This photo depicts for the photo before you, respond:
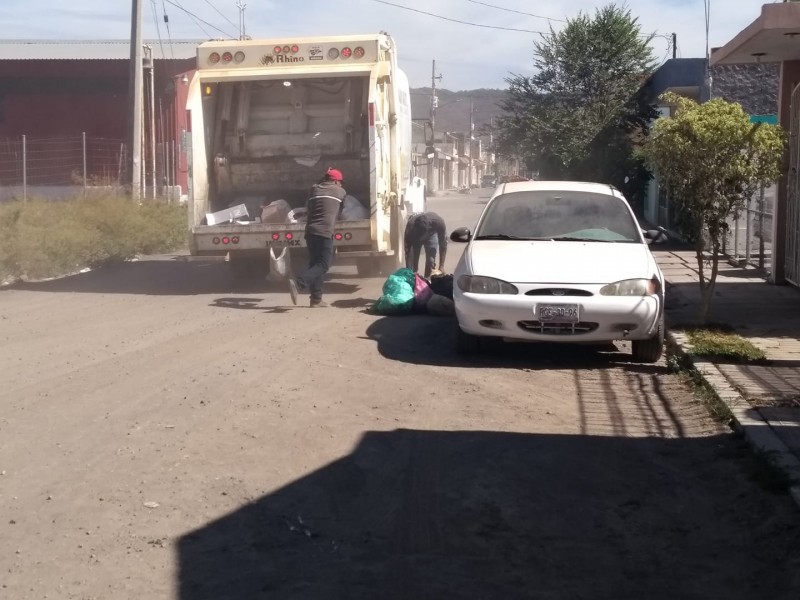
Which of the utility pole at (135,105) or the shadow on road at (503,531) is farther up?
the utility pole at (135,105)

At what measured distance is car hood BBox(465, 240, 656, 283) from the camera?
32.6ft

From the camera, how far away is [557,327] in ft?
32.2

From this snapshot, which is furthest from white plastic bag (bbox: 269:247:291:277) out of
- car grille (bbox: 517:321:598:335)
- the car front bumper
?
car grille (bbox: 517:321:598:335)

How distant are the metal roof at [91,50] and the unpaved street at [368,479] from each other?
95.4 feet

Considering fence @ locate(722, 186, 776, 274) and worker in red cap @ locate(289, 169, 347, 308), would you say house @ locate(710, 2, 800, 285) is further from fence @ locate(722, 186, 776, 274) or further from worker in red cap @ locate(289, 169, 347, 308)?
worker in red cap @ locate(289, 169, 347, 308)

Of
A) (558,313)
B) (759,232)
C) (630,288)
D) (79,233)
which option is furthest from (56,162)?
(630,288)

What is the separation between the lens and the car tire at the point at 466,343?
10289mm

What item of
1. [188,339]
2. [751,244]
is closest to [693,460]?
[188,339]

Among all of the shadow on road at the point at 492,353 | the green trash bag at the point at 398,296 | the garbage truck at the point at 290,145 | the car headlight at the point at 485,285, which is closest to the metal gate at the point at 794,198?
the shadow on road at the point at 492,353

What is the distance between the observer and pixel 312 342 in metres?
10.9

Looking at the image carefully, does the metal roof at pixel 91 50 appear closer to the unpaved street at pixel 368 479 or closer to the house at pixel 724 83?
the house at pixel 724 83

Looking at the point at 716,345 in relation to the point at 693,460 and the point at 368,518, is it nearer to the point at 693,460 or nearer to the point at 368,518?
the point at 693,460

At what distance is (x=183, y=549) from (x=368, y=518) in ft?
3.14

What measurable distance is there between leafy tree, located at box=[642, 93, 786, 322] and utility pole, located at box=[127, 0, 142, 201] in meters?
14.5
